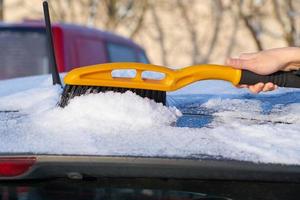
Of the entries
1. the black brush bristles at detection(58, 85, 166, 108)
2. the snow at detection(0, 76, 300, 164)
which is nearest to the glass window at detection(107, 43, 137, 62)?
the snow at detection(0, 76, 300, 164)

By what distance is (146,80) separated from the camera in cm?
204

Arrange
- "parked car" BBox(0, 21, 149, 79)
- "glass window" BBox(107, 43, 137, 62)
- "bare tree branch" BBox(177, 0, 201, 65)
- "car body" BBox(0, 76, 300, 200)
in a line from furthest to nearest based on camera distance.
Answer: "bare tree branch" BBox(177, 0, 201, 65) → "glass window" BBox(107, 43, 137, 62) → "parked car" BBox(0, 21, 149, 79) → "car body" BBox(0, 76, 300, 200)

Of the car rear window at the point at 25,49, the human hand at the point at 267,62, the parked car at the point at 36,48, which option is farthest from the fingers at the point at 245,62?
the car rear window at the point at 25,49

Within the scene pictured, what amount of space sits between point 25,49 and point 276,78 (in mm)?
4623

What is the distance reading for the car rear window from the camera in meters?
6.43

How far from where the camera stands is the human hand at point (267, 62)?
6.72ft

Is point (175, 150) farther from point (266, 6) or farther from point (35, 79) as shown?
point (266, 6)

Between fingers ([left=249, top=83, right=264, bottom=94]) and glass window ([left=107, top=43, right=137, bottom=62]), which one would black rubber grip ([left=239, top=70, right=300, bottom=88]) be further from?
glass window ([left=107, top=43, right=137, bottom=62])

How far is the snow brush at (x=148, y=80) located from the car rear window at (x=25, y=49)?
4.38m

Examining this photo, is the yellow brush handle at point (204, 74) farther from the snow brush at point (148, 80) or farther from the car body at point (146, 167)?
the car body at point (146, 167)

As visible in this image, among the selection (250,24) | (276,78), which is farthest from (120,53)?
(250,24)

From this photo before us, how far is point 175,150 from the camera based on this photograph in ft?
5.95

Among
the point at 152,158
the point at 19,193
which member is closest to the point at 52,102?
the point at 19,193

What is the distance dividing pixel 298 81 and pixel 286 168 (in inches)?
16.8
